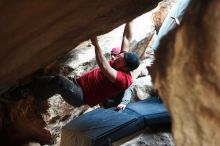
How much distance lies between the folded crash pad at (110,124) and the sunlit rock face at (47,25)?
1.69m

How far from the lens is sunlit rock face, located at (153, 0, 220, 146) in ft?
7.25

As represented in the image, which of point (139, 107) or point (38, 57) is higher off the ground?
point (38, 57)

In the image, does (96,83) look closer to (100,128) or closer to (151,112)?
(100,128)

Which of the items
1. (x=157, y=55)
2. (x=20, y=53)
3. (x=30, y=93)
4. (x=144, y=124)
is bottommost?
(x=144, y=124)

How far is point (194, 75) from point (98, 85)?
9.94 feet

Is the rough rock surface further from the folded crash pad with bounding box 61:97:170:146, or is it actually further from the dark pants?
the folded crash pad with bounding box 61:97:170:146

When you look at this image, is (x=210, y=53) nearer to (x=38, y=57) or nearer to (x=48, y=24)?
(x=48, y=24)

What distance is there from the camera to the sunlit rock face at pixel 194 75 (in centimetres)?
221

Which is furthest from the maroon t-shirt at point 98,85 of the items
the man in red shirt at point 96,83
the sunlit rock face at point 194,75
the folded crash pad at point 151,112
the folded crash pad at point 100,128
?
the sunlit rock face at point 194,75

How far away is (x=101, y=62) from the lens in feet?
16.3

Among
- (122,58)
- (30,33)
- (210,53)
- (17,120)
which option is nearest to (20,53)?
(30,33)

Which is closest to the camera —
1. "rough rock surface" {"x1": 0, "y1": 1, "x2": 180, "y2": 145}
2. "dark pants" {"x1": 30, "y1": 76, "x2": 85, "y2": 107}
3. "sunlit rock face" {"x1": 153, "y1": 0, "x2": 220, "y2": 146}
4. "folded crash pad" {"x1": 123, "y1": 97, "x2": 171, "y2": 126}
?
"sunlit rock face" {"x1": 153, "y1": 0, "x2": 220, "y2": 146}

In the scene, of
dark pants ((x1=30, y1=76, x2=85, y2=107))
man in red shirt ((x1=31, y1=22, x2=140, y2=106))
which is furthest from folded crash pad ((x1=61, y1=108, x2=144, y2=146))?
dark pants ((x1=30, y1=76, x2=85, y2=107))

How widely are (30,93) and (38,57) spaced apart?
4.73 feet
